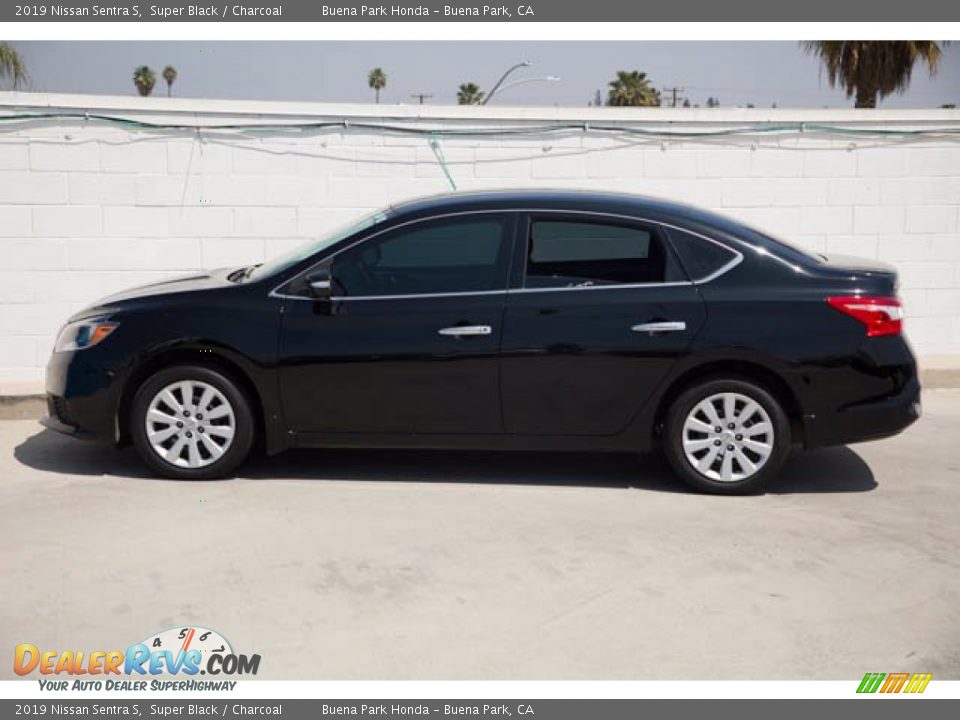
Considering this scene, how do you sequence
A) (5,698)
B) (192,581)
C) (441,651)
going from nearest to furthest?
(5,698) → (441,651) → (192,581)

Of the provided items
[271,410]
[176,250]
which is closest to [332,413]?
[271,410]

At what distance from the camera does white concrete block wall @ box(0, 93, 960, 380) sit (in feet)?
29.2

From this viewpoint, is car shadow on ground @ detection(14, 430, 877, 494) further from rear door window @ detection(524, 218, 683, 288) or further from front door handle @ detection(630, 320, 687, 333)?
rear door window @ detection(524, 218, 683, 288)

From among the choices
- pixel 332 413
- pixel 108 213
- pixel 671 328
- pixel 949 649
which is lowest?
pixel 949 649

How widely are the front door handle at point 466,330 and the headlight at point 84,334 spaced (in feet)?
6.08

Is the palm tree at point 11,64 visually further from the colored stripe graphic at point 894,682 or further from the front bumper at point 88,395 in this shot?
the colored stripe graphic at point 894,682

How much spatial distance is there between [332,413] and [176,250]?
3.34 meters

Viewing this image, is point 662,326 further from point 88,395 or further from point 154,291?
point 88,395

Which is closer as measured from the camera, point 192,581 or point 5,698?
point 5,698

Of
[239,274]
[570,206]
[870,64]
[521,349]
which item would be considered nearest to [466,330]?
[521,349]

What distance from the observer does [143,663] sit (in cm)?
416

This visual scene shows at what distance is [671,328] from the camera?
6.21 m

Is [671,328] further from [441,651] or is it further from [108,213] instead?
[108,213]

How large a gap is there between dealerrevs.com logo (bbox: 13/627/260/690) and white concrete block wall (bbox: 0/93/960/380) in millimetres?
5257
